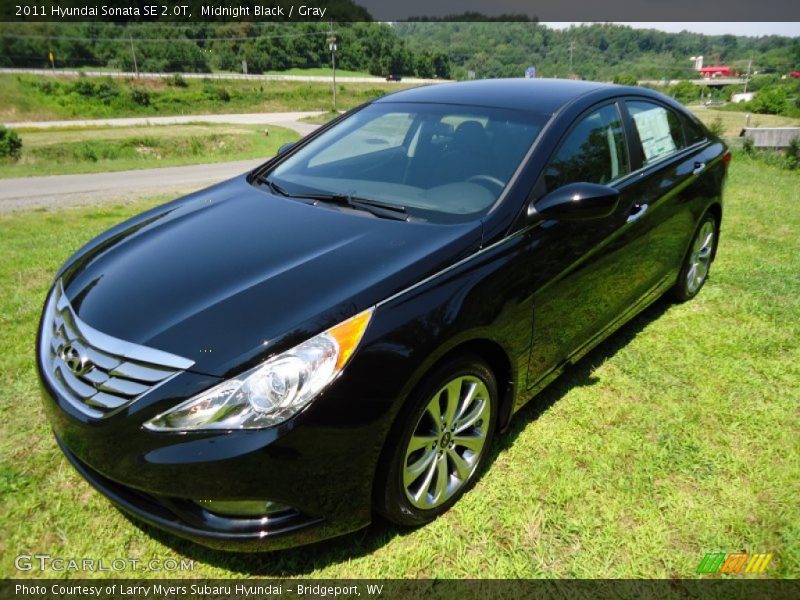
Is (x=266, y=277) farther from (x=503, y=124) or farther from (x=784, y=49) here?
(x=784, y=49)

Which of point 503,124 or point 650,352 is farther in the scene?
point 650,352

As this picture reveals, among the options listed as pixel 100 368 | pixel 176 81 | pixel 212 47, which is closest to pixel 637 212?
pixel 100 368

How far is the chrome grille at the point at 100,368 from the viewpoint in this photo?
1.73 metres

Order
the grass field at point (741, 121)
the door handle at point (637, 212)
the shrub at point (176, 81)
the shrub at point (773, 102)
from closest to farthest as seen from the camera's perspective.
Answer: the door handle at point (637, 212), the grass field at point (741, 121), the shrub at point (176, 81), the shrub at point (773, 102)

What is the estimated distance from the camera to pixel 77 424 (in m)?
1.83

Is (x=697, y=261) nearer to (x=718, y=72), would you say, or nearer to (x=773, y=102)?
(x=773, y=102)

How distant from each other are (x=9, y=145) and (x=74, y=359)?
26.2 metres

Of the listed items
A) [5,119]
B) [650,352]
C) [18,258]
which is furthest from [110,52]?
[650,352]

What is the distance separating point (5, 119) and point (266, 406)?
155ft

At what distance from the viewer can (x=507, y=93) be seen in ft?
10.1

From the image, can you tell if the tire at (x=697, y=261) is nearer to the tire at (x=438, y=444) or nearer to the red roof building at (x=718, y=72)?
the tire at (x=438, y=444)

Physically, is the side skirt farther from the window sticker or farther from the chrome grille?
the chrome grille

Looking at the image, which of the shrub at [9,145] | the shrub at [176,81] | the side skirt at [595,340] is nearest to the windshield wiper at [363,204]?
the side skirt at [595,340]

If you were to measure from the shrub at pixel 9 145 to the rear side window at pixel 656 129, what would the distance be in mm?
25701
